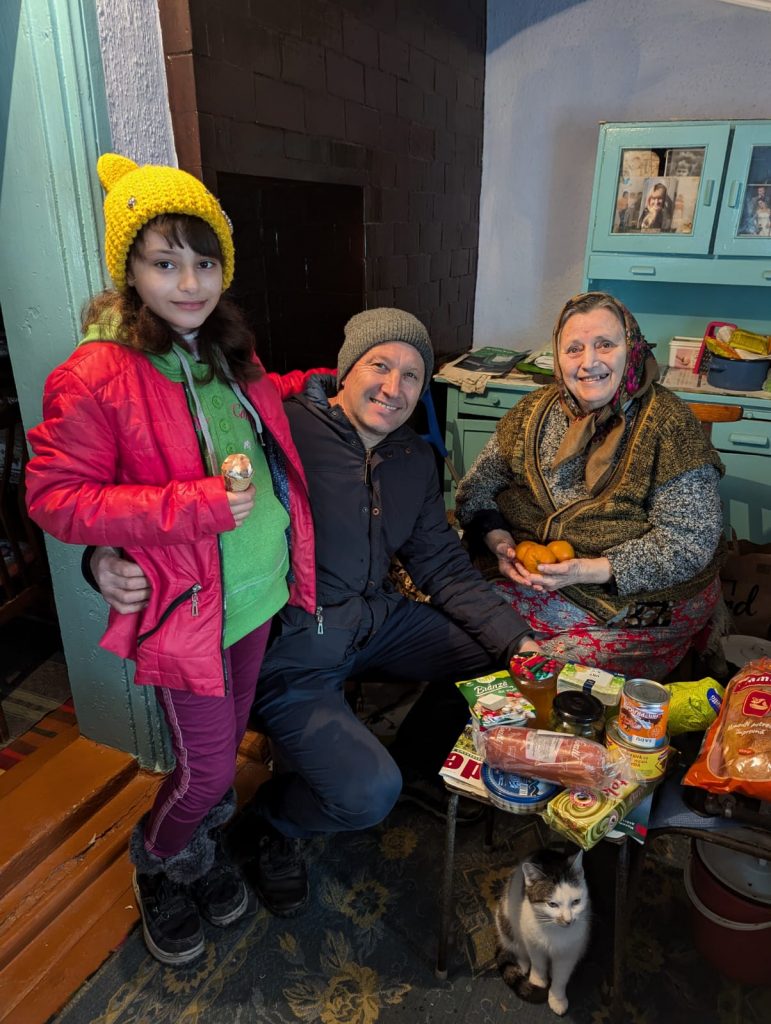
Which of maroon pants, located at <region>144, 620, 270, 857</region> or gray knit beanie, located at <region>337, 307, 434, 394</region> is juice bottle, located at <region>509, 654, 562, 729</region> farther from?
gray knit beanie, located at <region>337, 307, 434, 394</region>

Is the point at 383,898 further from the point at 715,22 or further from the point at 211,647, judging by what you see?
the point at 715,22

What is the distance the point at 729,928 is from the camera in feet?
4.38

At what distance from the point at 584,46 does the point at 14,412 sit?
2.69m

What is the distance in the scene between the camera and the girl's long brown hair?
105 centimetres

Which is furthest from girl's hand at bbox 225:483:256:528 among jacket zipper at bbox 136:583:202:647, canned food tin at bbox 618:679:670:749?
canned food tin at bbox 618:679:670:749

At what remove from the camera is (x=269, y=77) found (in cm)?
178

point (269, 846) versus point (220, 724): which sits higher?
point (220, 724)

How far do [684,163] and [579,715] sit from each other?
2271 mm

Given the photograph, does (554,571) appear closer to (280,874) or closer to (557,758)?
(557,758)

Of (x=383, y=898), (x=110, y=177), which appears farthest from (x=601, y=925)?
(x=110, y=177)

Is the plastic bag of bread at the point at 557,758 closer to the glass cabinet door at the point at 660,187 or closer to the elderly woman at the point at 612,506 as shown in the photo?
the elderly woman at the point at 612,506

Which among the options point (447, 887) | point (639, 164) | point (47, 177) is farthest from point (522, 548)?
point (639, 164)

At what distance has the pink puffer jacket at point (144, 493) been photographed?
1032 mm

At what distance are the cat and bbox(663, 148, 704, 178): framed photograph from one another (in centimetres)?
239
